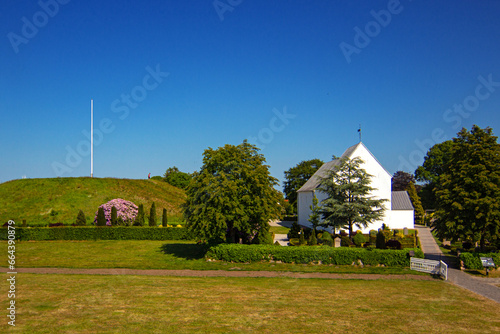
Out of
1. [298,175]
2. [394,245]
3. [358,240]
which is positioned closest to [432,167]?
[298,175]

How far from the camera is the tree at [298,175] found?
71.2 metres

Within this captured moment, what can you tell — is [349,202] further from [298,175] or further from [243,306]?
[298,175]

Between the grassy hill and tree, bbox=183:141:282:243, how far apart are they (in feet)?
71.1

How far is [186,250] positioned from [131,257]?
15.7 feet

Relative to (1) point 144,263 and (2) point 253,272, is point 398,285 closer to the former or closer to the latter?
(2) point 253,272

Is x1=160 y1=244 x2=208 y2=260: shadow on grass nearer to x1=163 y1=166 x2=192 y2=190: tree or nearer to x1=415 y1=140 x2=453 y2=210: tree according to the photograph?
x1=415 y1=140 x2=453 y2=210: tree

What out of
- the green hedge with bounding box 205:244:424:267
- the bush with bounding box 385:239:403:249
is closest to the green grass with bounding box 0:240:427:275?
the green hedge with bounding box 205:244:424:267

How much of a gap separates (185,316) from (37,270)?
14.7 m

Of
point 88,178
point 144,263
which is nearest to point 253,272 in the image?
point 144,263

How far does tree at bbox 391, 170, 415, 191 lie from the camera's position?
83062mm

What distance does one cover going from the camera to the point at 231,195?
23844 millimetres

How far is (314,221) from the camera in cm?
3731

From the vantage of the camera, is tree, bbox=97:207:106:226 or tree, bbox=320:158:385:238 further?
tree, bbox=97:207:106:226

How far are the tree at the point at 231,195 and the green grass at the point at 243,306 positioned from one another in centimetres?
482
